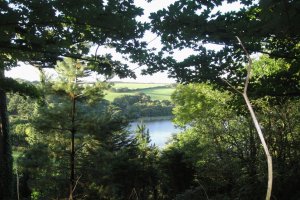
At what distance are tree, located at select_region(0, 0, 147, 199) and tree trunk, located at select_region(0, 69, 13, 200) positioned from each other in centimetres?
626

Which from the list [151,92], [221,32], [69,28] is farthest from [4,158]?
[151,92]

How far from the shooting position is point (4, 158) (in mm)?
10234

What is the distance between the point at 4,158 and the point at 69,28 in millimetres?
7490

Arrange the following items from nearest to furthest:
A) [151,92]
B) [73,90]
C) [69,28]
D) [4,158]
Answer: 1. [69,28]
2. [4,158]
3. [73,90]
4. [151,92]

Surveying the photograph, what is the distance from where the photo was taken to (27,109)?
57.0 m

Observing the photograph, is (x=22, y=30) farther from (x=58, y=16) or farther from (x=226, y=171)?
(x=226, y=171)

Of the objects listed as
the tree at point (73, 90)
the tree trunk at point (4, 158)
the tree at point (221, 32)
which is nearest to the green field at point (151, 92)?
the tree at point (73, 90)

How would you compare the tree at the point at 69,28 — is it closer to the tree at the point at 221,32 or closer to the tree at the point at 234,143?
the tree at the point at 221,32

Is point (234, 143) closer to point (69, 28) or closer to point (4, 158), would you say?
point (4, 158)

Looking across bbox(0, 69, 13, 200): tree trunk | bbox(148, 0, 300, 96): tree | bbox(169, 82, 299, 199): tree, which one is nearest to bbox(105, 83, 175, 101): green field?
bbox(169, 82, 299, 199): tree

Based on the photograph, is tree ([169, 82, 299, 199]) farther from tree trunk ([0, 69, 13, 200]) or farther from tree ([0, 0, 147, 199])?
tree trunk ([0, 69, 13, 200])

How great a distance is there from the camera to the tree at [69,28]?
349 centimetres

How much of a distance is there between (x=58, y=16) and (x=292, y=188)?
6453 millimetres

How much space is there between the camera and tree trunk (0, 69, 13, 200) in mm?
10039
